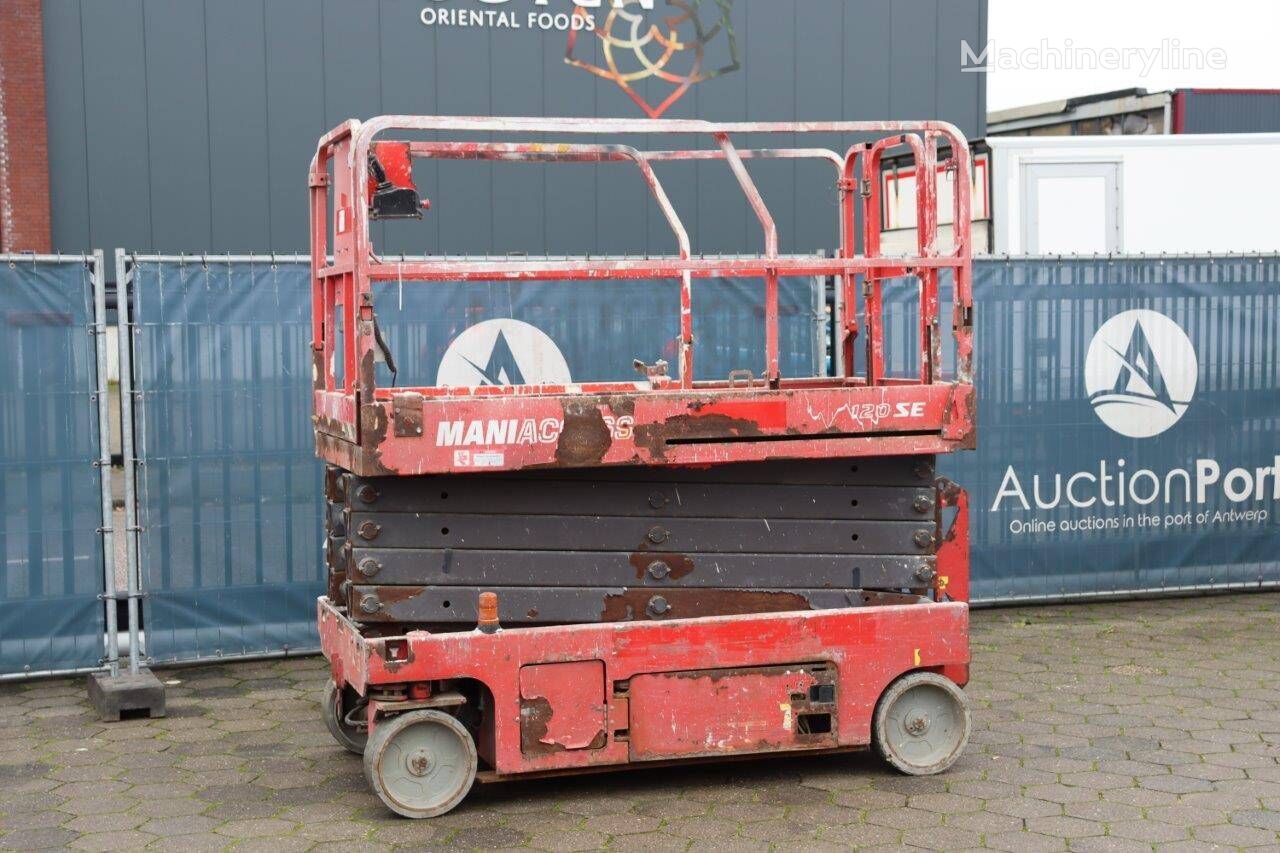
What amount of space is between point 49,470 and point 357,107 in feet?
43.2

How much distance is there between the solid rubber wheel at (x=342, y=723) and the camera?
673 centimetres

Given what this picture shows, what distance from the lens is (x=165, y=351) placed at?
8.39m

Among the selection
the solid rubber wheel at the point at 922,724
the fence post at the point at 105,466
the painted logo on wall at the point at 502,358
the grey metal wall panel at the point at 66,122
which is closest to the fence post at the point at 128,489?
the fence post at the point at 105,466

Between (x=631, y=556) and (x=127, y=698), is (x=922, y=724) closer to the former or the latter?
(x=631, y=556)

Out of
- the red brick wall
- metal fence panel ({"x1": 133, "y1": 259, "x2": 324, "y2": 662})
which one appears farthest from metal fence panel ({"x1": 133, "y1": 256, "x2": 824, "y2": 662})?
the red brick wall

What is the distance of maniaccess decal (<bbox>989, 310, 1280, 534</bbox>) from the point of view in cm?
1005

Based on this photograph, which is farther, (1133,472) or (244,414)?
(1133,472)

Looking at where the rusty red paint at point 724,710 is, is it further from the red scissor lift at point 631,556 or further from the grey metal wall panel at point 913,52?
the grey metal wall panel at point 913,52

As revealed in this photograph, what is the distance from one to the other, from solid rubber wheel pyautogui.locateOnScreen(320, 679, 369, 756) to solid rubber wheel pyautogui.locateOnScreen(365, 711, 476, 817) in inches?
28.1

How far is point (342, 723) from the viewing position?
6766 mm

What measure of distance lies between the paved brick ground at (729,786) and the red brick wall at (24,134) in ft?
42.1

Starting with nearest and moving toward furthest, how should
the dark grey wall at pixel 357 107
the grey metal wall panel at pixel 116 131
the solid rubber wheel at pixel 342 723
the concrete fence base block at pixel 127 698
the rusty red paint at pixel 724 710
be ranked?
the rusty red paint at pixel 724 710 < the solid rubber wheel at pixel 342 723 < the concrete fence base block at pixel 127 698 < the grey metal wall panel at pixel 116 131 < the dark grey wall at pixel 357 107

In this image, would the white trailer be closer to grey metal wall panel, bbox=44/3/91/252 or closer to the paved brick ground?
the paved brick ground

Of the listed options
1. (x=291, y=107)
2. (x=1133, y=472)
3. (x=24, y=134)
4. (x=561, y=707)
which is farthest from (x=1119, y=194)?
(x=24, y=134)
